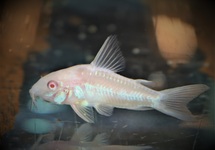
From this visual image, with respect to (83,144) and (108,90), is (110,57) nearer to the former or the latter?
(108,90)

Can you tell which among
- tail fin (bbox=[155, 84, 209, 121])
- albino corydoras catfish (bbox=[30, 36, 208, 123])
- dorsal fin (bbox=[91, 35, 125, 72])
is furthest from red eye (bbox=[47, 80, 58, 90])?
tail fin (bbox=[155, 84, 209, 121])

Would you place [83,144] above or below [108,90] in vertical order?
below

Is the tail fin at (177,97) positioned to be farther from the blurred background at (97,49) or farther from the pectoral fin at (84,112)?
the pectoral fin at (84,112)

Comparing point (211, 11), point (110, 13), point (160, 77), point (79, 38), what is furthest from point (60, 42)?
point (211, 11)

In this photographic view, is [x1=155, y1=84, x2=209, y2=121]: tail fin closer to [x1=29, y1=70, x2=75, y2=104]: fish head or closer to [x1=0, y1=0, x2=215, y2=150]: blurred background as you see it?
[x1=0, y1=0, x2=215, y2=150]: blurred background

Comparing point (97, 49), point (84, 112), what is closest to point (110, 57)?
point (97, 49)
